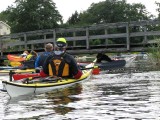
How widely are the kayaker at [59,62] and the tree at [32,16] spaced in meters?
59.2

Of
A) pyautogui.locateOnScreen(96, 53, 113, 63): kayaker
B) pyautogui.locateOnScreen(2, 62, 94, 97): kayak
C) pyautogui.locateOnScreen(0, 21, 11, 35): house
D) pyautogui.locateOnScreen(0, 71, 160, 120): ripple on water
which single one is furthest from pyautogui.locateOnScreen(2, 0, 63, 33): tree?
pyautogui.locateOnScreen(0, 71, 160, 120): ripple on water

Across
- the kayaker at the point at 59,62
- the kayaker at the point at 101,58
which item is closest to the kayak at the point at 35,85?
the kayaker at the point at 59,62

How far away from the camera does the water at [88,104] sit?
8109mm

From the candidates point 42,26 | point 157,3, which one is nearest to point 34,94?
point 157,3

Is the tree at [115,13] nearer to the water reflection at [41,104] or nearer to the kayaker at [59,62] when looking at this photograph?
the kayaker at [59,62]

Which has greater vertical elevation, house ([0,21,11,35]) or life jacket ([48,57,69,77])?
house ([0,21,11,35])

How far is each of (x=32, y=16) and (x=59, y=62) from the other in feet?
199

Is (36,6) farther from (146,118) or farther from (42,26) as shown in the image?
(146,118)

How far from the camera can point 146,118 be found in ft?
25.3

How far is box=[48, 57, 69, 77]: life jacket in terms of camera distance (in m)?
11.8

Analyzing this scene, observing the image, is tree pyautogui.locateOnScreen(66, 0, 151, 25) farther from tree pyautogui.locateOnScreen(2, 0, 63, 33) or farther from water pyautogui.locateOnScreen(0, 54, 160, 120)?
water pyautogui.locateOnScreen(0, 54, 160, 120)

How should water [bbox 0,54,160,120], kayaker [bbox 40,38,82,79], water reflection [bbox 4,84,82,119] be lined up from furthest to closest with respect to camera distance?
kayaker [bbox 40,38,82,79] < water reflection [bbox 4,84,82,119] < water [bbox 0,54,160,120]

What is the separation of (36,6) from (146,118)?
67882mm

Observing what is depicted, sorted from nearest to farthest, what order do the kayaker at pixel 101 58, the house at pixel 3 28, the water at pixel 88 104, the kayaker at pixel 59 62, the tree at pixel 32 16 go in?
the water at pixel 88 104 < the kayaker at pixel 59 62 < the kayaker at pixel 101 58 < the tree at pixel 32 16 < the house at pixel 3 28
